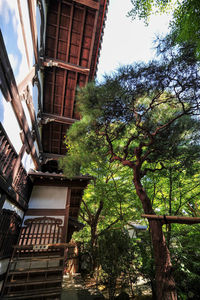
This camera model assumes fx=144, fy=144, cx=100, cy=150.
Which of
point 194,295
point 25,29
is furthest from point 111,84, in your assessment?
point 194,295

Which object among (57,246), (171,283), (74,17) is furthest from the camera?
(74,17)

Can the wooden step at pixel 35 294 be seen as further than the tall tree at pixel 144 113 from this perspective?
No

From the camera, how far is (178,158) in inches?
225

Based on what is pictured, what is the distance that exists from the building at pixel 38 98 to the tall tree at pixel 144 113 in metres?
1.97

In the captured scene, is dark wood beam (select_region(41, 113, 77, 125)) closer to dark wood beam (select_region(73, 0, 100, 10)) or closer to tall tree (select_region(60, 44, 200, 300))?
tall tree (select_region(60, 44, 200, 300))

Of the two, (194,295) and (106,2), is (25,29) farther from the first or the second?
(194,295)

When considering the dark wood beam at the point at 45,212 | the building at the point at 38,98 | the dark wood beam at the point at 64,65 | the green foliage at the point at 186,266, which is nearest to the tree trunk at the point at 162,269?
the green foliage at the point at 186,266

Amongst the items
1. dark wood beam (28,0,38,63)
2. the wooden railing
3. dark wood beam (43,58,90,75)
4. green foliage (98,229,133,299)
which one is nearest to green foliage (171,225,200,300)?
green foliage (98,229,133,299)

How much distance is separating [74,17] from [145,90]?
15.8ft

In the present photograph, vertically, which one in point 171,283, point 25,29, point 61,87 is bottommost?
point 171,283

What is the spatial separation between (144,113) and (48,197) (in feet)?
18.1

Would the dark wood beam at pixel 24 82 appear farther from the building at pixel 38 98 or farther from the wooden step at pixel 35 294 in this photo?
the wooden step at pixel 35 294

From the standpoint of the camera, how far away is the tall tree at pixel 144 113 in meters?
4.73

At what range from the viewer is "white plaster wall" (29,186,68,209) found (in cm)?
644
